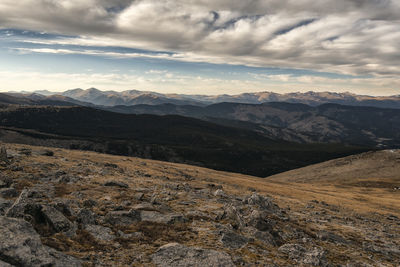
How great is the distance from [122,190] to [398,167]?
621 ft

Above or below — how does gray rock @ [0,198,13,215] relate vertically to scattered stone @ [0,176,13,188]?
above

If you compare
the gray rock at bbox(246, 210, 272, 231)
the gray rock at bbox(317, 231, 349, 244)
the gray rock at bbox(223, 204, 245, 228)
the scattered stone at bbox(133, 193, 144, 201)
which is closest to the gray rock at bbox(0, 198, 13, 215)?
the scattered stone at bbox(133, 193, 144, 201)

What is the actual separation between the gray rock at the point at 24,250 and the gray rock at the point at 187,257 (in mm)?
4660

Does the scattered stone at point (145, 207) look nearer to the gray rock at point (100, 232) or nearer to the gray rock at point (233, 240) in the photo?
the gray rock at point (100, 232)

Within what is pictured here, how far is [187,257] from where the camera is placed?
15648 millimetres

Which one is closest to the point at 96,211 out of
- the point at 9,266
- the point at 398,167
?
the point at 9,266

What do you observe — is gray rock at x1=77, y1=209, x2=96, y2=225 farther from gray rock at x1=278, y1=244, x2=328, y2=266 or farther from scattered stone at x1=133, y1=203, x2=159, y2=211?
gray rock at x1=278, y1=244, x2=328, y2=266

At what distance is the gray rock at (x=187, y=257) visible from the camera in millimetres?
14922

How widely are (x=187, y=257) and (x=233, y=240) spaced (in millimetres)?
4833

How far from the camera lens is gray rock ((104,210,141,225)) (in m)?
20.5

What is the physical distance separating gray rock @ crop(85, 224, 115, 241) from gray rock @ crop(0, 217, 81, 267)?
387cm

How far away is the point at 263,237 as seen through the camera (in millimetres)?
21047

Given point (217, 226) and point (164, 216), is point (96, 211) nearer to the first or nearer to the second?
point (164, 216)

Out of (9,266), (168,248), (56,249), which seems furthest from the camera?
(168,248)
